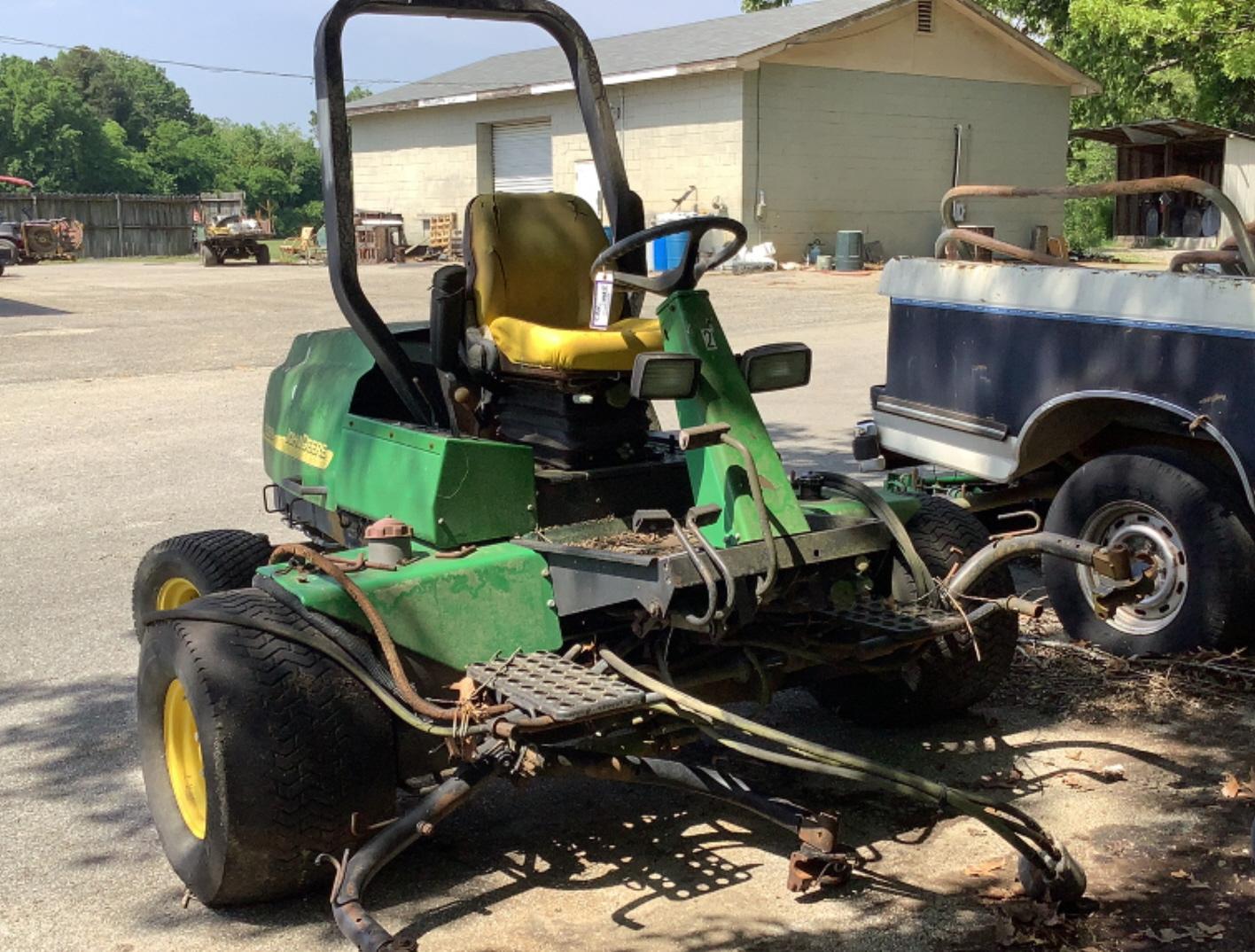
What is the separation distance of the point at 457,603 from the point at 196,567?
4.69 ft

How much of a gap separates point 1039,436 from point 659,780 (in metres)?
3.01

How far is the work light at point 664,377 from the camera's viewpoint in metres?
3.83

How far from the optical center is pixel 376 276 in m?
27.9

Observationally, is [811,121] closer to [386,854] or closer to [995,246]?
[995,246]

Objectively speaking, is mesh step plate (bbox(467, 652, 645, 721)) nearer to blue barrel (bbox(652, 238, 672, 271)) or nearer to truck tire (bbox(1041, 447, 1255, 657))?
truck tire (bbox(1041, 447, 1255, 657))

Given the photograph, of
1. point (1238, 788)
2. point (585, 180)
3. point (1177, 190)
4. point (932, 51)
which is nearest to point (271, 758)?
point (1238, 788)

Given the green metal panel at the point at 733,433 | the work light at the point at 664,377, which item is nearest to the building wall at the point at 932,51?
the green metal panel at the point at 733,433

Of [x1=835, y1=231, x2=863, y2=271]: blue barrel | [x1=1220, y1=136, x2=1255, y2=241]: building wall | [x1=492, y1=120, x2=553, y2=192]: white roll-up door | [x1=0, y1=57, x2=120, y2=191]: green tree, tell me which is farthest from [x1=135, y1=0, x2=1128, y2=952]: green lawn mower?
[x1=0, y1=57, x2=120, y2=191]: green tree

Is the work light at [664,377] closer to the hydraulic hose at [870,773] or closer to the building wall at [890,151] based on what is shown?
the hydraulic hose at [870,773]

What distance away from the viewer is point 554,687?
368 cm

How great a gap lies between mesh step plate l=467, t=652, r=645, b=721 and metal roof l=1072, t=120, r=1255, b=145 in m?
22.1

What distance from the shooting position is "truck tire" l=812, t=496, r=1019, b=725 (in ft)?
15.6

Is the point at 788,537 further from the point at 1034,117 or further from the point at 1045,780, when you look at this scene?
the point at 1034,117

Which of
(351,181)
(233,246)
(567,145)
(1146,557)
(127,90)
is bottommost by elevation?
(1146,557)
